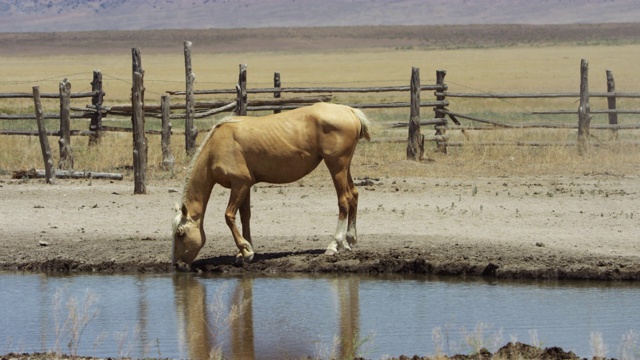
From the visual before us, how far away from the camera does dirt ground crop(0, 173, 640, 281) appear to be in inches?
430

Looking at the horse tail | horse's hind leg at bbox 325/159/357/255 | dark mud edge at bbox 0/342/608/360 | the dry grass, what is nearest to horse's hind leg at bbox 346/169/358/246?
horse's hind leg at bbox 325/159/357/255

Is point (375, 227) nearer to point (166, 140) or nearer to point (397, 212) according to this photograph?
point (397, 212)

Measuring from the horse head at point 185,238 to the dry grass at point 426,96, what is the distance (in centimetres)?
220

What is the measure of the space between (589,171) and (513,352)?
1090 cm

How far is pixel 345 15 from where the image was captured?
182875mm

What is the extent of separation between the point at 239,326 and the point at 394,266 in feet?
7.83

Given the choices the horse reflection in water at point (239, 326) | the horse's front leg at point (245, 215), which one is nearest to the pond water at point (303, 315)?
the horse reflection in water at point (239, 326)

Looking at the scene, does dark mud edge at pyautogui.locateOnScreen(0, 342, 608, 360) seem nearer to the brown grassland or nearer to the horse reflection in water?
the horse reflection in water

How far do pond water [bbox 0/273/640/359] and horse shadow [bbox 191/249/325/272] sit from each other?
0.19 meters

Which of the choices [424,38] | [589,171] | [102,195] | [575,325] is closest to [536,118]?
[589,171]

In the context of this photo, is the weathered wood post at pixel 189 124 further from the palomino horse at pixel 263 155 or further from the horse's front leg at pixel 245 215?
the palomino horse at pixel 263 155

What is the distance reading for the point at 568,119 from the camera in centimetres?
2962

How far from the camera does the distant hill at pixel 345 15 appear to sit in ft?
573

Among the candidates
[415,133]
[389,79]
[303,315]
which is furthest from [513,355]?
[389,79]
